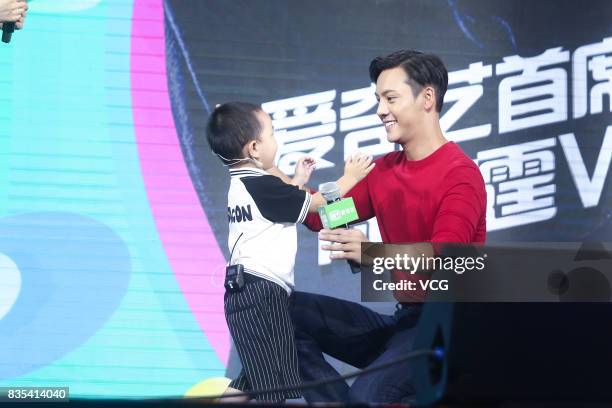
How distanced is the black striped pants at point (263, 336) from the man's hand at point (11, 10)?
4.52ft

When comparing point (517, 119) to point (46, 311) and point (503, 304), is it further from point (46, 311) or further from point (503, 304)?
point (503, 304)

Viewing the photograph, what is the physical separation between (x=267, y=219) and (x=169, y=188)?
116 cm

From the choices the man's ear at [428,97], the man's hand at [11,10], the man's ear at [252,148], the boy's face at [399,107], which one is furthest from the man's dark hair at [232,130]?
the man's hand at [11,10]

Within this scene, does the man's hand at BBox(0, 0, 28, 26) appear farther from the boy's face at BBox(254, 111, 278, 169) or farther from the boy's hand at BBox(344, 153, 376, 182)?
the boy's hand at BBox(344, 153, 376, 182)

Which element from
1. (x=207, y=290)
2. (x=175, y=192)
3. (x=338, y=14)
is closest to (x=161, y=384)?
(x=207, y=290)

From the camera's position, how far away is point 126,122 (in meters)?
4.01

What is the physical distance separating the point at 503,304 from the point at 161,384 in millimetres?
2515

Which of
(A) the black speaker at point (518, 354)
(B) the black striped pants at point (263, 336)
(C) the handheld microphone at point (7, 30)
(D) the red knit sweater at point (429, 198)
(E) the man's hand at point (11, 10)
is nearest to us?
(A) the black speaker at point (518, 354)

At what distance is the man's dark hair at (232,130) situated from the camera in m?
3.02

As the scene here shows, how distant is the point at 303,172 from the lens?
10.5 ft

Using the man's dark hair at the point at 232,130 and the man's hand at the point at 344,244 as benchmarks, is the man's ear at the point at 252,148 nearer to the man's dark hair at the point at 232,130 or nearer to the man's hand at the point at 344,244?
the man's dark hair at the point at 232,130

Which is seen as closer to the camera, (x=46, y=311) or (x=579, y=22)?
(x=46, y=311)

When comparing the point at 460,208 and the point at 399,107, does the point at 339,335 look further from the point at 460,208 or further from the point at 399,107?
the point at 399,107

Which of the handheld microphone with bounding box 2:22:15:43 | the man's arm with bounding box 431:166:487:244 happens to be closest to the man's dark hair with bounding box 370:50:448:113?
the man's arm with bounding box 431:166:487:244
